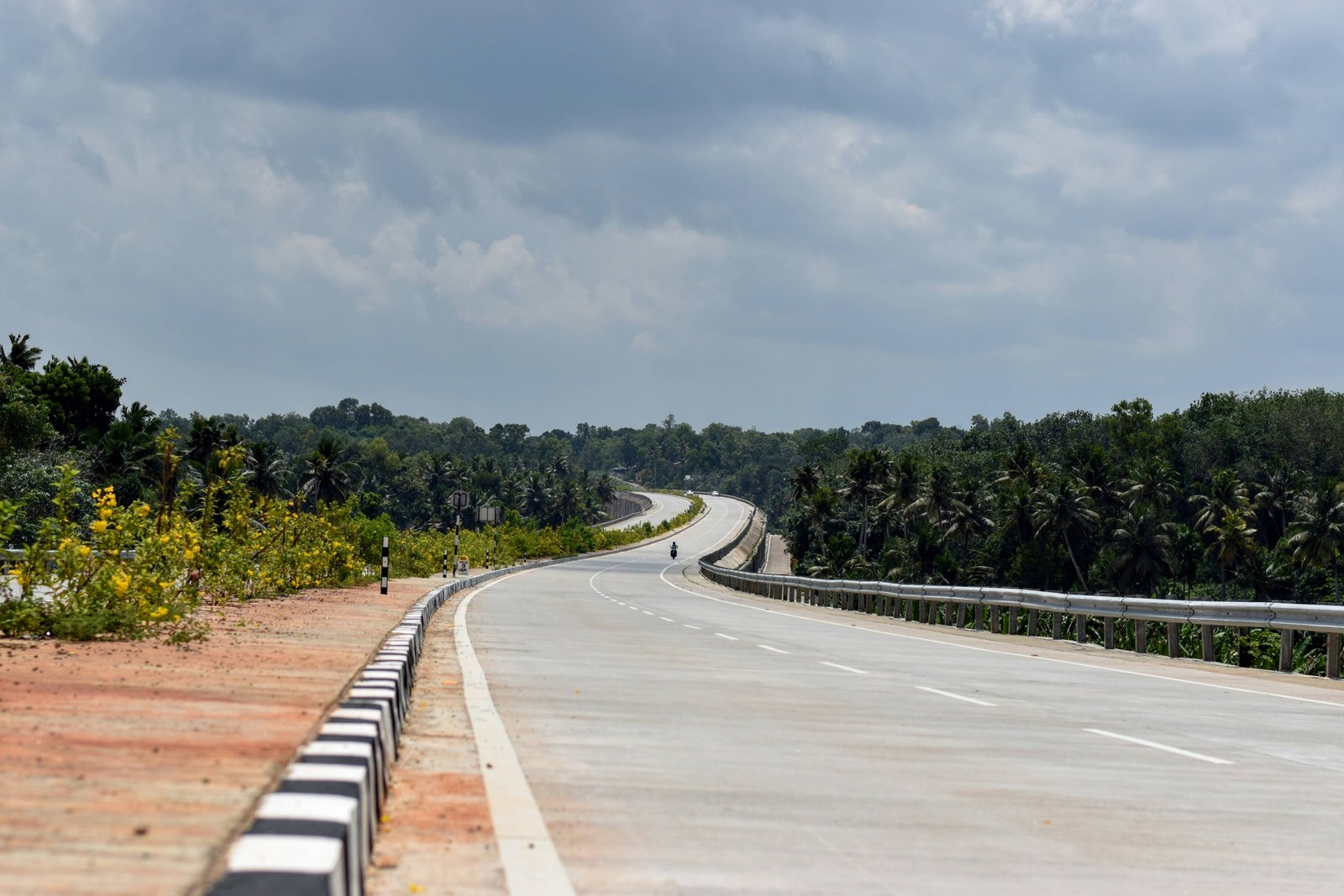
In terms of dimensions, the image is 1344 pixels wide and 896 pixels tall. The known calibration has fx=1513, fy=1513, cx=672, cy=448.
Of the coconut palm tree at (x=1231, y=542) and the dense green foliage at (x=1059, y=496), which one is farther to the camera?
the coconut palm tree at (x=1231, y=542)

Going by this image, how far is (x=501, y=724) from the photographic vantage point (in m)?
10.7

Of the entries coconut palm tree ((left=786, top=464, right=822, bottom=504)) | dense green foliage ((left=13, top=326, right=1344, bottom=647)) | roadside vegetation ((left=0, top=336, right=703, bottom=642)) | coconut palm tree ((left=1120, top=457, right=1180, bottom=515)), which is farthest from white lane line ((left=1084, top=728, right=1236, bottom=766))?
coconut palm tree ((left=786, top=464, right=822, bottom=504))

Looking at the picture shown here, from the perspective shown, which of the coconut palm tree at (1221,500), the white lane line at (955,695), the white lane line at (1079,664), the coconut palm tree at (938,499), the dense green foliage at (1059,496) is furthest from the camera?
the coconut palm tree at (938,499)

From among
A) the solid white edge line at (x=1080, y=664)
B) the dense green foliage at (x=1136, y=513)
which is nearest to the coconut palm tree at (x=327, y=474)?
the dense green foliage at (x=1136, y=513)

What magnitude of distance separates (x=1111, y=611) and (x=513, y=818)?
2138 centimetres

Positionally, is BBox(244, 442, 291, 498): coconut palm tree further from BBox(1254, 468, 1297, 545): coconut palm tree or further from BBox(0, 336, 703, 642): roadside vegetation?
BBox(1254, 468, 1297, 545): coconut palm tree

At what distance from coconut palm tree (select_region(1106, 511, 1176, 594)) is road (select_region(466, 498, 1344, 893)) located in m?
97.1

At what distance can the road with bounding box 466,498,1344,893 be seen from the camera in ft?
20.8

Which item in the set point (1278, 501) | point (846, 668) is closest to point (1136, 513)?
point (1278, 501)

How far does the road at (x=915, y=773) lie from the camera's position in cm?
634

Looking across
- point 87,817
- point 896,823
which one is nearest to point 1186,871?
point 896,823

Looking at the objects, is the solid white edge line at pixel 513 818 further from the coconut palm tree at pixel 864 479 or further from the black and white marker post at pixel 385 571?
the coconut palm tree at pixel 864 479

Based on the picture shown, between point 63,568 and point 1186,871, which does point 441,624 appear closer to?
point 63,568

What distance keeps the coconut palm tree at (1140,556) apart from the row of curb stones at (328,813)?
109112 mm
